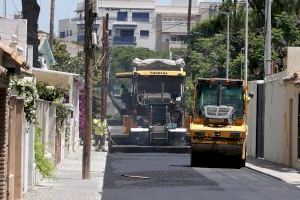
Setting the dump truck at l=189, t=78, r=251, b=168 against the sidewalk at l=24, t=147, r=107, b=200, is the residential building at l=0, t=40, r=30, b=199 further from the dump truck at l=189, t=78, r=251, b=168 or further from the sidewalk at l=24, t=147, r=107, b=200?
the dump truck at l=189, t=78, r=251, b=168

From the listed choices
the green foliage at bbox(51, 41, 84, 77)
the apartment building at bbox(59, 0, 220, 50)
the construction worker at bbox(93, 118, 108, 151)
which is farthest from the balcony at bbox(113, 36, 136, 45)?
the construction worker at bbox(93, 118, 108, 151)

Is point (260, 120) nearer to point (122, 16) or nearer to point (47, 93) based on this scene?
point (47, 93)

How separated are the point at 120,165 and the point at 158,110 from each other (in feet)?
30.9

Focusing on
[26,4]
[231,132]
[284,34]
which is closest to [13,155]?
[231,132]

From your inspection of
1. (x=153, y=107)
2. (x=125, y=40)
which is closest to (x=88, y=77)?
(x=153, y=107)

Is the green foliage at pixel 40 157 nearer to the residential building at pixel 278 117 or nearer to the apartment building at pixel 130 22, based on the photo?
the residential building at pixel 278 117

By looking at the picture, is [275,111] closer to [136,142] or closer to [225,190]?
[136,142]

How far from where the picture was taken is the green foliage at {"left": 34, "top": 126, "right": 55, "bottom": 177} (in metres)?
27.3

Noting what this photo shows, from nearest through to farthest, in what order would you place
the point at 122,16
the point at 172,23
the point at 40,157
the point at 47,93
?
the point at 40,157, the point at 47,93, the point at 172,23, the point at 122,16

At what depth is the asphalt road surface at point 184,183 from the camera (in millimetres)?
24656

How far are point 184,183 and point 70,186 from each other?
364 cm

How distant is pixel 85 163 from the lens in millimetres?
30328

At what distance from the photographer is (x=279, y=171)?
3644 centimetres

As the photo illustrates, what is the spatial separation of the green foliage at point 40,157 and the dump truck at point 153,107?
18371 millimetres
